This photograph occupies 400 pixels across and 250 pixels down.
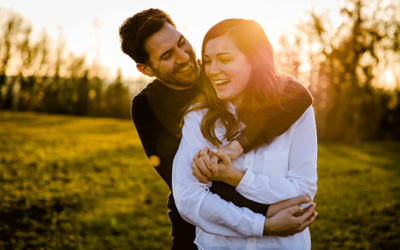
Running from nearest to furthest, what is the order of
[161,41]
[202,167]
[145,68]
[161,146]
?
[202,167]
[161,146]
[161,41]
[145,68]

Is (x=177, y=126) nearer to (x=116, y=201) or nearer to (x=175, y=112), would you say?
(x=175, y=112)

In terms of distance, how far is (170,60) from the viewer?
8.30 feet

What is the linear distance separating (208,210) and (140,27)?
1637mm

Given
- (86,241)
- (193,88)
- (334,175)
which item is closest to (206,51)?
(193,88)

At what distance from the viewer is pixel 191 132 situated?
6.10 feet

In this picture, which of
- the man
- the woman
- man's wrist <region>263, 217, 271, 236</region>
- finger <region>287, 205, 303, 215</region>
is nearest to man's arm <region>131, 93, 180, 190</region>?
the man

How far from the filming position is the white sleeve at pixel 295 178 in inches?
67.2

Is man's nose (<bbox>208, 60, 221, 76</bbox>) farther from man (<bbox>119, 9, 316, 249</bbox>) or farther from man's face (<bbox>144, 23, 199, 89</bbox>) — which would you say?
man's face (<bbox>144, 23, 199, 89</bbox>)

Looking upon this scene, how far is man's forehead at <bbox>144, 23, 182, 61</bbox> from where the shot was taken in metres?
2.51

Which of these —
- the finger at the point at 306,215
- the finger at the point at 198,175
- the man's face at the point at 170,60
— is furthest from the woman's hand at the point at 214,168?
the man's face at the point at 170,60

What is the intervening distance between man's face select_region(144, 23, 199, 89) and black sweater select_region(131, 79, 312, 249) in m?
0.07

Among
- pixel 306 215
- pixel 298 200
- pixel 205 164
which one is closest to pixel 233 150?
pixel 205 164

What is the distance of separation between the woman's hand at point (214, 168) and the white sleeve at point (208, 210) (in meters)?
0.07

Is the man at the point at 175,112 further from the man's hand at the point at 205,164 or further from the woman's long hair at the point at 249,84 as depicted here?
the woman's long hair at the point at 249,84
